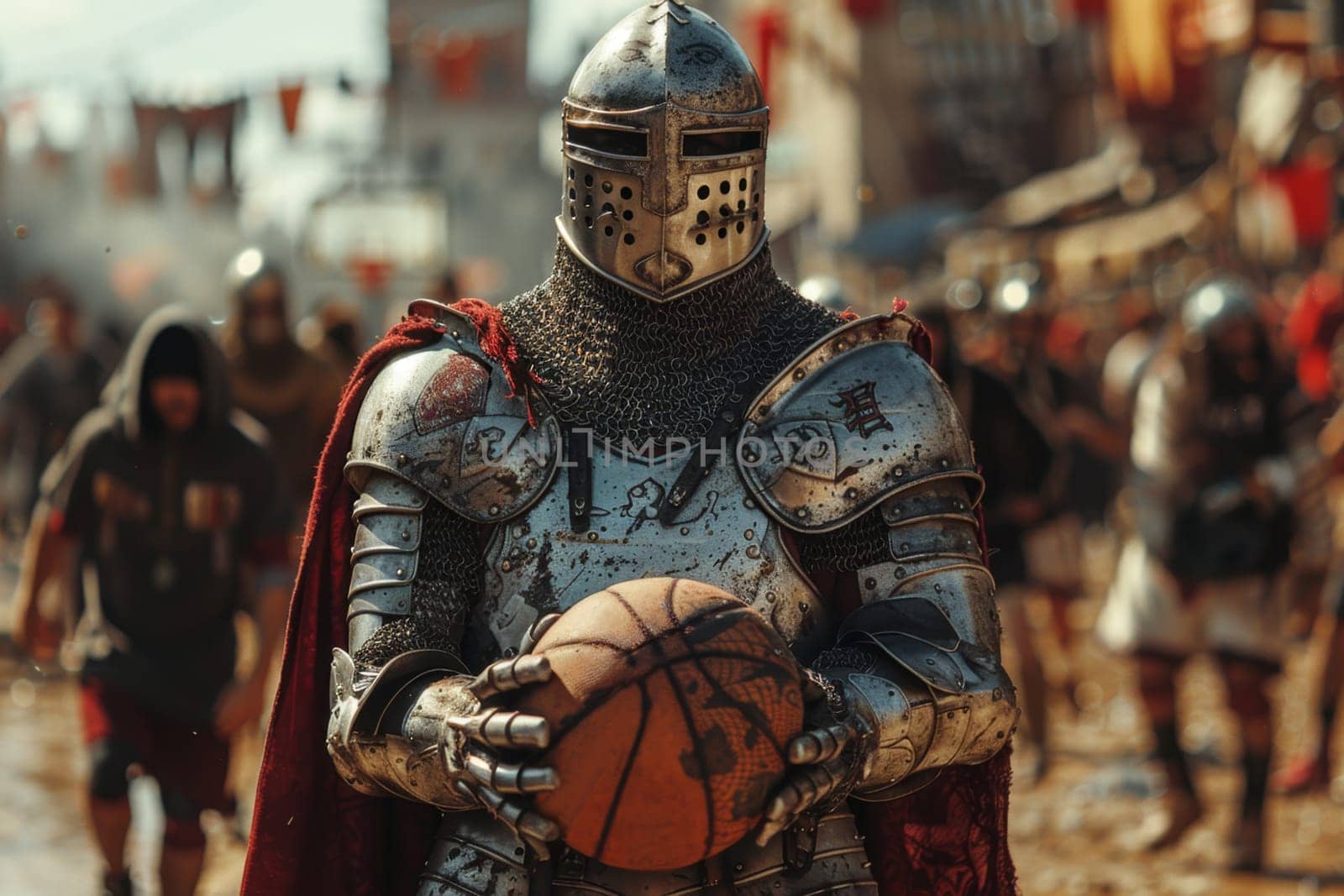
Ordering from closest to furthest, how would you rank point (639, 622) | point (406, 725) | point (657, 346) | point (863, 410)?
point (639, 622) → point (406, 725) → point (863, 410) → point (657, 346)

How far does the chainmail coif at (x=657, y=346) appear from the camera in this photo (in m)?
3.88

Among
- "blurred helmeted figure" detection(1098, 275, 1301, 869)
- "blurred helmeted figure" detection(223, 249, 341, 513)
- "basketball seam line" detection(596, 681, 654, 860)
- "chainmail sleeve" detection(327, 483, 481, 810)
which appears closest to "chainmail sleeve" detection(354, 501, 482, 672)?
"chainmail sleeve" detection(327, 483, 481, 810)

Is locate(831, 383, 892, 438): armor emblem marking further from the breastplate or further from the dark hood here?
the dark hood

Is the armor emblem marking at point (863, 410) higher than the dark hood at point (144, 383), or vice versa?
the armor emblem marking at point (863, 410)

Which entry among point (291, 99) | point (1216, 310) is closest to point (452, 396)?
point (1216, 310)

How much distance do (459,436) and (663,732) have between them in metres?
0.76

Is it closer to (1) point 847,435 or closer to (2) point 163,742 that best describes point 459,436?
(1) point 847,435

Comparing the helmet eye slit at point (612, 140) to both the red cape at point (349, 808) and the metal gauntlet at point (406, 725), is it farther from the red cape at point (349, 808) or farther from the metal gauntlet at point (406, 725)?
the metal gauntlet at point (406, 725)

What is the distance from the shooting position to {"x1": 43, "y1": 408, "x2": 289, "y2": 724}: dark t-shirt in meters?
6.41

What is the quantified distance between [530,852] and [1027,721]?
6581 millimetres

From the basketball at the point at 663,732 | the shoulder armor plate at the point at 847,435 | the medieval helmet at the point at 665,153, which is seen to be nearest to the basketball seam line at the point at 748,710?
the basketball at the point at 663,732

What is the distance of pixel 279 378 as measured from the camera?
361 inches

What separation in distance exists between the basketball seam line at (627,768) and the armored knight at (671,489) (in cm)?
18

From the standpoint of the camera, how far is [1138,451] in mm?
8586
